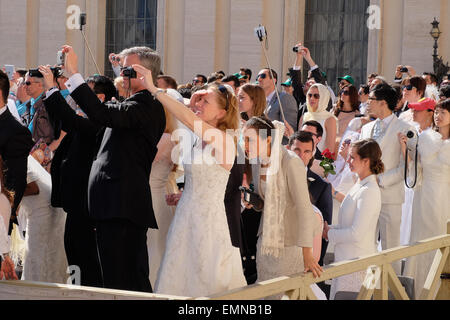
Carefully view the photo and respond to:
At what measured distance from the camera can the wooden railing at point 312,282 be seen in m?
3.90

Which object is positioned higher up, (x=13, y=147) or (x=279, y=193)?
(x=13, y=147)

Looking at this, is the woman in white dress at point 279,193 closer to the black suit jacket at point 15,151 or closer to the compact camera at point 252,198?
the compact camera at point 252,198

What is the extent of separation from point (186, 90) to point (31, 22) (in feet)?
43.1

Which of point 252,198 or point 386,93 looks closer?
point 252,198

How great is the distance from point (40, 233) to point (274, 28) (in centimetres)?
1387

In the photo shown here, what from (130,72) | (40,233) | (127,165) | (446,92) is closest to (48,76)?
(130,72)

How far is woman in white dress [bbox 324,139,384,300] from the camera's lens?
6.29 meters

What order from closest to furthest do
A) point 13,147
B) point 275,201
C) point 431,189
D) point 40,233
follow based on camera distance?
point 275,201 → point 13,147 → point 40,233 → point 431,189

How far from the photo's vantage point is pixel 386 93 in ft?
26.8

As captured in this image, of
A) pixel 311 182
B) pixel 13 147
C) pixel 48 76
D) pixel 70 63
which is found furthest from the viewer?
pixel 311 182

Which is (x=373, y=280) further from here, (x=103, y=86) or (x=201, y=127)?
(x=103, y=86)

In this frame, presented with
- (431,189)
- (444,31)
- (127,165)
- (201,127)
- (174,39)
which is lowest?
(431,189)

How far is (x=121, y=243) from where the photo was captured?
5.55 m

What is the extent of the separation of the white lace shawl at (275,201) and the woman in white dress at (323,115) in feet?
15.6
